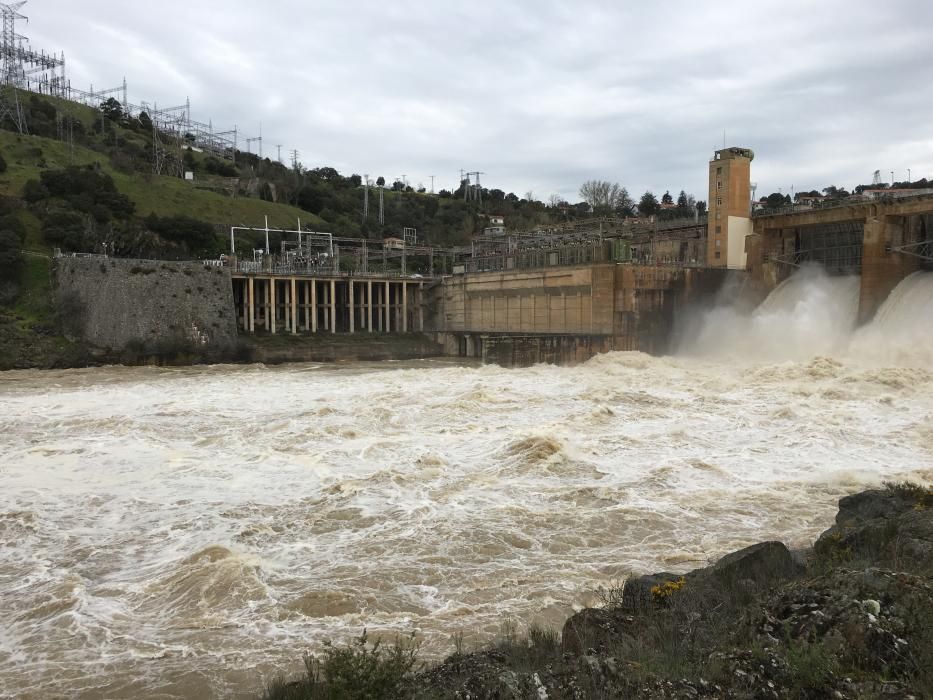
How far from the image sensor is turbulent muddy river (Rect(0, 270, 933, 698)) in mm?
7961

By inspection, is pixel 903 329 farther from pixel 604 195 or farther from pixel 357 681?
pixel 604 195

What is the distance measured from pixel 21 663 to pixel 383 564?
4.39 meters

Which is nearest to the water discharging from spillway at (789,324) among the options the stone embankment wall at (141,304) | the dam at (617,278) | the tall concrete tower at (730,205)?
the dam at (617,278)

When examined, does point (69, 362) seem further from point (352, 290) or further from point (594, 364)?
point (594, 364)

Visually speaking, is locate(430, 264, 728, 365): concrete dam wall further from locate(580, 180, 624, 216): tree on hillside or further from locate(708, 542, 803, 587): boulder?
locate(580, 180, 624, 216): tree on hillside

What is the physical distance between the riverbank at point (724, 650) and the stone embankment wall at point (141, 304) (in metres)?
37.4

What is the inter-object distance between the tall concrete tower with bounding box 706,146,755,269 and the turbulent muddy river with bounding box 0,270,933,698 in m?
14.2

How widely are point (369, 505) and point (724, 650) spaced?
877 centimetres

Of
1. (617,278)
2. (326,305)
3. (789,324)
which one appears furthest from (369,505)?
(326,305)

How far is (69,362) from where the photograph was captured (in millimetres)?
36219

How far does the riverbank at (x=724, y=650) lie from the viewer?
4.05 m

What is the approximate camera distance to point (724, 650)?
468 cm

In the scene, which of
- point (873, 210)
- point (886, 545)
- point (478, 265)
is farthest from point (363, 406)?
point (478, 265)

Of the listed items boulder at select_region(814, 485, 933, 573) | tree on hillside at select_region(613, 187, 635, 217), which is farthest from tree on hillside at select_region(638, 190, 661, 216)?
boulder at select_region(814, 485, 933, 573)
